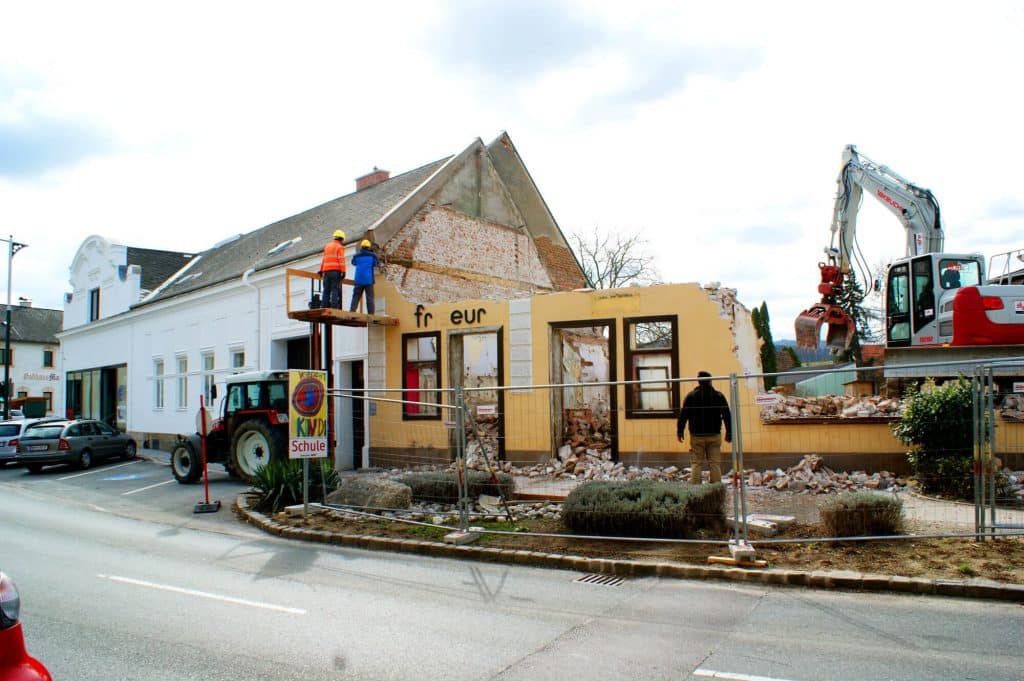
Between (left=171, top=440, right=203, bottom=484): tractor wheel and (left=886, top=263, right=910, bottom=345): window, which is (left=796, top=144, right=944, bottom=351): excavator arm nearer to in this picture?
(left=886, top=263, right=910, bottom=345): window

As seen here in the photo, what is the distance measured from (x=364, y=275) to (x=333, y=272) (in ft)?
3.18

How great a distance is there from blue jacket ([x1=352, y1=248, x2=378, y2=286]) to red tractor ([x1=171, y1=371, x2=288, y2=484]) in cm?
298

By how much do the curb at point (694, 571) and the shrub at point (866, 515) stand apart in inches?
44.6

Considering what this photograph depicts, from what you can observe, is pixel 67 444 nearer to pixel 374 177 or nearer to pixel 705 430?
pixel 374 177

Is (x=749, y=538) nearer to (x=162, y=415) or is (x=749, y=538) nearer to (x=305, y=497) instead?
(x=305, y=497)

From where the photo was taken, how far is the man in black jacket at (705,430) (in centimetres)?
983

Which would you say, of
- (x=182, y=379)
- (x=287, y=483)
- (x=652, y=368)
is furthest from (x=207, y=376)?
(x=652, y=368)

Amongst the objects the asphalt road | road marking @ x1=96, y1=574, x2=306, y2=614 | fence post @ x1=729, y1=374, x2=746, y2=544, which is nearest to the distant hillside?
fence post @ x1=729, y1=374, x2=746, y2=544

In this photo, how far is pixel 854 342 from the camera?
1725 cm

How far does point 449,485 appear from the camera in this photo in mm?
10422

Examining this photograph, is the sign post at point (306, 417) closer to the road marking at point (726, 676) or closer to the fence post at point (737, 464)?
the fence post at point (737, 464)

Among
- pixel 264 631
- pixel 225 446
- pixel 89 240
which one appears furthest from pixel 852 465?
pixel 89 240

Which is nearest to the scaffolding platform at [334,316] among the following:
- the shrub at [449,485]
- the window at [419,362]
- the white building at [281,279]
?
the white building at [281,279]

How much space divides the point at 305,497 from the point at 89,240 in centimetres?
2908
